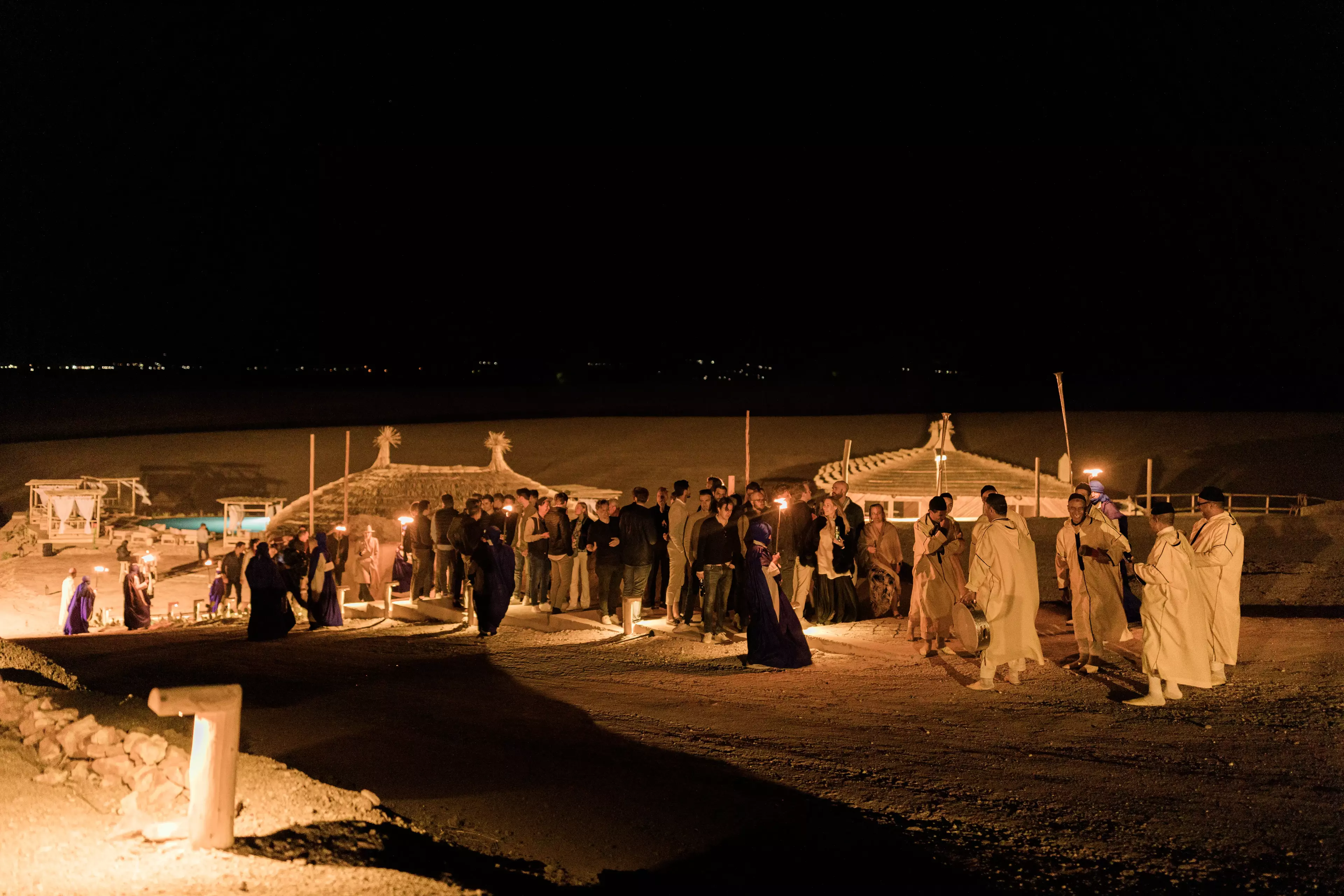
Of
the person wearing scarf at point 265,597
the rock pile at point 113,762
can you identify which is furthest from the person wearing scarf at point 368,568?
the rock pile at point 113,762

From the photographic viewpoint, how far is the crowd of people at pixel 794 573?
314 inches

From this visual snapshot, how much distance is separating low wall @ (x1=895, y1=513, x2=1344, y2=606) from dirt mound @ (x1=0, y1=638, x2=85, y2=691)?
926cm

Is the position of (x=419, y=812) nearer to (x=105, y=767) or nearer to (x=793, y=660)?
(x=105, y=767)

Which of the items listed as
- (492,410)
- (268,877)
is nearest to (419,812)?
(268,877)

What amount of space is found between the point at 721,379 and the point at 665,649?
222ft

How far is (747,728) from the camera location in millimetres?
7328

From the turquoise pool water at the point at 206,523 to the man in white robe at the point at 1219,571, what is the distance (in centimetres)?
2527

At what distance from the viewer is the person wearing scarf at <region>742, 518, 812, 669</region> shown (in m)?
9.00

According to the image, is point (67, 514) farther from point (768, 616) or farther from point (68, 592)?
point (768, 616)

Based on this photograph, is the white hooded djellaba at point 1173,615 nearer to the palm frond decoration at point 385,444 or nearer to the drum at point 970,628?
the drum at point 970,628

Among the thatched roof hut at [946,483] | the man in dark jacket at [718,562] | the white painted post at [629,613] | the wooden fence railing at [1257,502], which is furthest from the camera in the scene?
the wooden fence railing at [1257,502]

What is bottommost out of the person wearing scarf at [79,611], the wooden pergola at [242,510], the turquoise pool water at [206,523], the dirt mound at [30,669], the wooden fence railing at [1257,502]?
the person wearing scarf at [79,611]

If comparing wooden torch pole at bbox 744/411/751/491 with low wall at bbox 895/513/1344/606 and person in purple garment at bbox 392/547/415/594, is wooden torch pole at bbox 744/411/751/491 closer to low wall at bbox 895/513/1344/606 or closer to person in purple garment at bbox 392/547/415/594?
low wall at bbox 895/513/1344/606

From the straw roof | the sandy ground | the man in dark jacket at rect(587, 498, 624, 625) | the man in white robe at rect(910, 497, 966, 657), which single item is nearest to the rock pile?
the sandy ground
